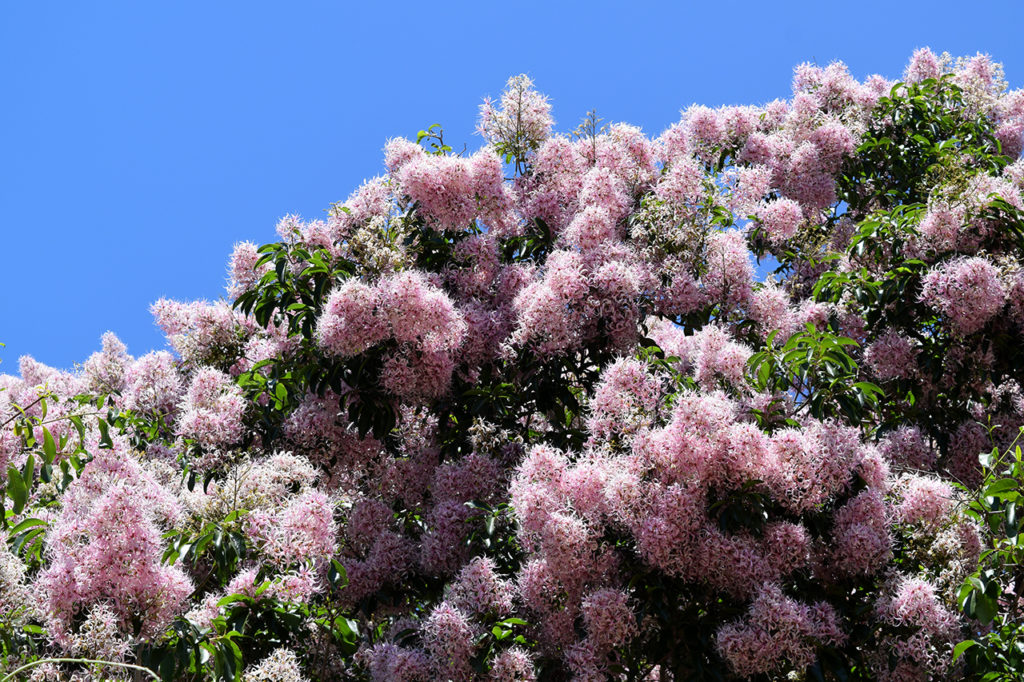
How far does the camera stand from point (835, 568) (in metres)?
6.33

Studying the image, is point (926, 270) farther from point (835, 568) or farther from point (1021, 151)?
point (1021, 151)

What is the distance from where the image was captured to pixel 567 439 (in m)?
7.95

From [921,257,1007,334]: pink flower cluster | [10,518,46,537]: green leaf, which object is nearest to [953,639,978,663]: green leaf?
[921,257,1007,334]: pink flower cluster

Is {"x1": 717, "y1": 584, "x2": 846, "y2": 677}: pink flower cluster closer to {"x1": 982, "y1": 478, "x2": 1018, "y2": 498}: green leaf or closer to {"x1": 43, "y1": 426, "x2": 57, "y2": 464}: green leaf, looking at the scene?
{"x1": 982, "y1": 478, "x2": 1018, "y2": 498}: green leaf

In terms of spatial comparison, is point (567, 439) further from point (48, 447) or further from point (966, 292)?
point (48, 447)

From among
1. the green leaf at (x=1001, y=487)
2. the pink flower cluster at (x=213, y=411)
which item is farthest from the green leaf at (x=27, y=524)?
the green leaf at (x=1001, y=487)

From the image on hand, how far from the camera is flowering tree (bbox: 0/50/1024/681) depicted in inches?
233

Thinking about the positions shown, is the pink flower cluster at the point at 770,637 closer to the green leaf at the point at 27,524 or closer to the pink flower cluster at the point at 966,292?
the pink flower cluster at the point at 966,292

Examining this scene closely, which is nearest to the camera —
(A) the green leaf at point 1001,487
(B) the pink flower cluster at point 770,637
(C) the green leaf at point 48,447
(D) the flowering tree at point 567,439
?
(C) the green leaf at point 48,447

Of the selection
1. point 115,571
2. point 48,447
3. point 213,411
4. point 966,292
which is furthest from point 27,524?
point 966,292

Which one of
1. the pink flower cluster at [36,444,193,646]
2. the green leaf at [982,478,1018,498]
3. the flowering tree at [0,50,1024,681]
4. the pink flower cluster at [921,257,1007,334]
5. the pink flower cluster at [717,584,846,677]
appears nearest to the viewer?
the green leaf at [982,478,1018,498]

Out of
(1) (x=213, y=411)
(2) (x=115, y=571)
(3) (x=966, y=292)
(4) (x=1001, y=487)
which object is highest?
(1) (x=213, y=411)

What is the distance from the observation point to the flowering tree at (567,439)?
5.91 m

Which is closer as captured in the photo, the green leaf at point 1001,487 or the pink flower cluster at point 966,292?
the green leaf at point 1001,487
